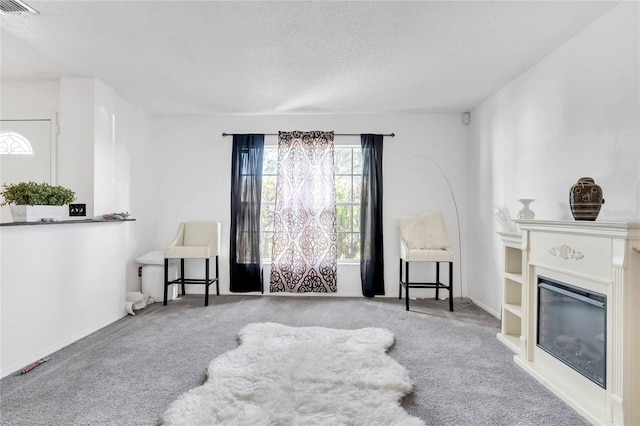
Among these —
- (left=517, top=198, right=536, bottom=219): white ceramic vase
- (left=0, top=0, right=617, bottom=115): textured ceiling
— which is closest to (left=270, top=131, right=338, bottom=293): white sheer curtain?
(left=0, top=0, right=617, bottom=115): textured ceiling

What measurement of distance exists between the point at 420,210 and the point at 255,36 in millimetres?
2919

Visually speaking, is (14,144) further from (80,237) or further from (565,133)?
(565,133)

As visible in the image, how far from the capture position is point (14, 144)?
3.52 m

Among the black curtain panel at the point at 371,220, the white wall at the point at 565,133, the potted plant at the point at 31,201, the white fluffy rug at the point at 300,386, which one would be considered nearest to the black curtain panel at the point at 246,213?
the black curtain panel at the point at 371,220

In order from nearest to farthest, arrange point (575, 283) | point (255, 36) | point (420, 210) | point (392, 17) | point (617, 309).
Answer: point (617, 309), point (575, 283), point (392, 17), point (255, 36), point (420, 210)

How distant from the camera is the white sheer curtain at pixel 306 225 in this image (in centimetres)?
436

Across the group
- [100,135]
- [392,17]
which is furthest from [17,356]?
[392,17]

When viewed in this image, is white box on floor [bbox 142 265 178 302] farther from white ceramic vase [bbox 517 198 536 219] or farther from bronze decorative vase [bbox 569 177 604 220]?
bronze decorative vase [bbox 569 177 604 220]

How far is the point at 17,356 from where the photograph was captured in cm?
229

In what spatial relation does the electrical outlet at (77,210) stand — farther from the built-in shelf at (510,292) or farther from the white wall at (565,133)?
the white wall at (565,133)

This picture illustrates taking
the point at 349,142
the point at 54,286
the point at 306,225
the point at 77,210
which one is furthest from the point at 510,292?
the point at 77,210

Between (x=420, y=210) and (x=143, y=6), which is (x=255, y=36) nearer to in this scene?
(x=143, y=6)

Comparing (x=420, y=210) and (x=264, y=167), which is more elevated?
(x=264, y=167)

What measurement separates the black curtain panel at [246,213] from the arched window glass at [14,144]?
2109mm
